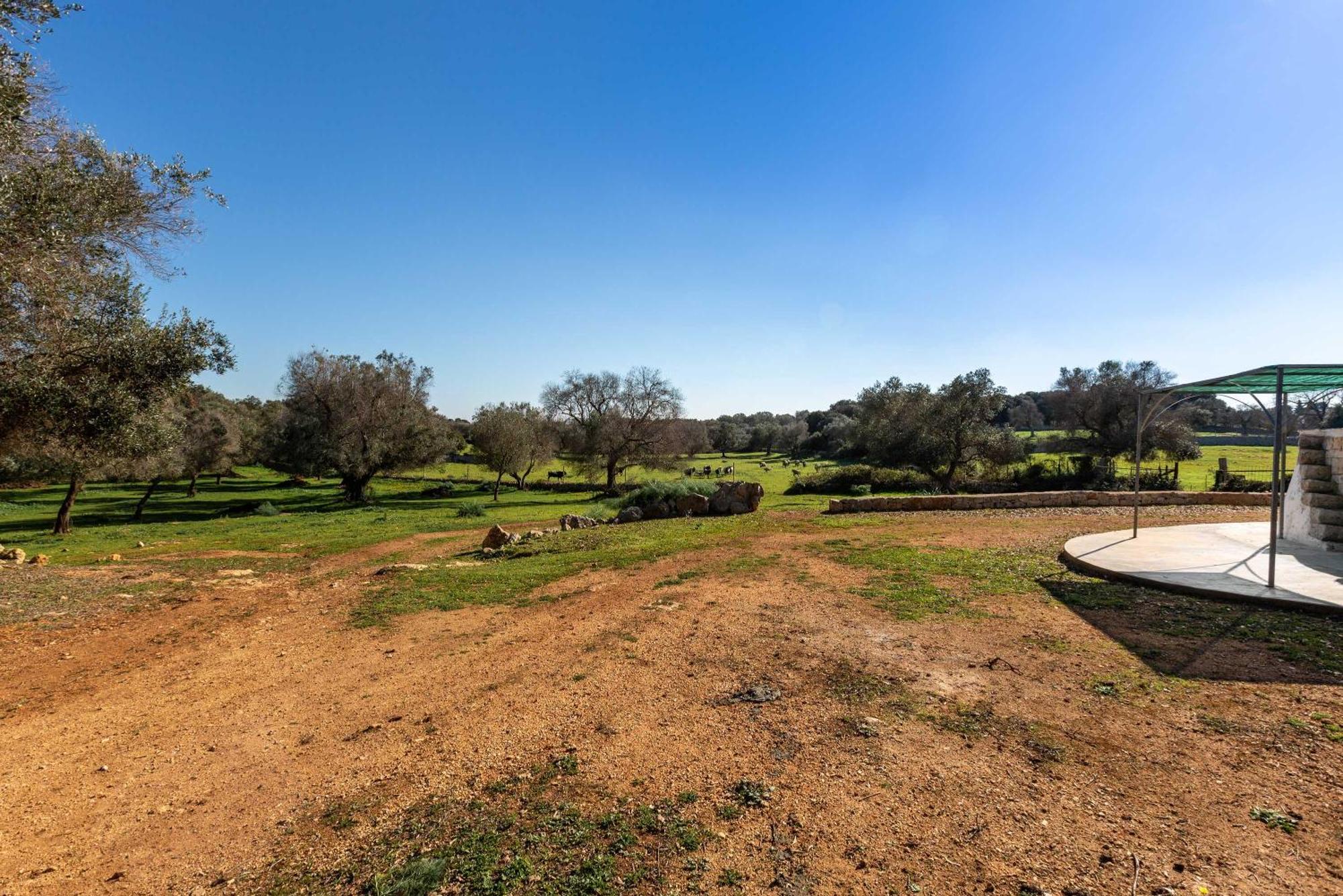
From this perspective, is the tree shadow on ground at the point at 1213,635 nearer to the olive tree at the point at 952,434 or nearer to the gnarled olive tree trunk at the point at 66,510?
the olive tree at the point at 952,434

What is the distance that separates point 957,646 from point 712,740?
11.5 feet

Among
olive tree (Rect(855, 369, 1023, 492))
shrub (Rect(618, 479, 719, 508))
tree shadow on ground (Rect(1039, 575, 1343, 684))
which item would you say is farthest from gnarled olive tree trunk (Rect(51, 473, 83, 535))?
olive tree (Rect(855, 369, 1023, 492))

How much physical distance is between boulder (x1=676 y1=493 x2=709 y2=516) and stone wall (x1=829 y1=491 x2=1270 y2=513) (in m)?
4.62

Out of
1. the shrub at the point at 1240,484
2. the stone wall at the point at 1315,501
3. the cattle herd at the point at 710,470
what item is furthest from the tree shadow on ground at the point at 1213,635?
the cattle herd at the point at 710,470

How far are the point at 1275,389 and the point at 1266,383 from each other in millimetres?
1481

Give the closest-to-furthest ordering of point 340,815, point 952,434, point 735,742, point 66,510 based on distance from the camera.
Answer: point 340,815 < point 735,742 < point 66,510 < point 952,434

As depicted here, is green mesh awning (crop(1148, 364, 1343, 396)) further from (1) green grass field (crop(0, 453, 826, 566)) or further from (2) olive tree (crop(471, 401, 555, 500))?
(2) olive tree (crop(471, 401, 555, 500))

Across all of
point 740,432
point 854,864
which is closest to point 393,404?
point 854,864

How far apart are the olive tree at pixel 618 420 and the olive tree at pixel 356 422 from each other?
9.40 meters

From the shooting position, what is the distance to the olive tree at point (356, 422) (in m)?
32.9

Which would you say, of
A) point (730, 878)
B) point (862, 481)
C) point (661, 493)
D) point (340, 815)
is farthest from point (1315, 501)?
point (862, 481)

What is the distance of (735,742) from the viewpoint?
441 centimetres

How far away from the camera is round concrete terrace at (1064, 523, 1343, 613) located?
7.63 metres

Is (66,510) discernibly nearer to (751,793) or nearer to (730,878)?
(751,793)
